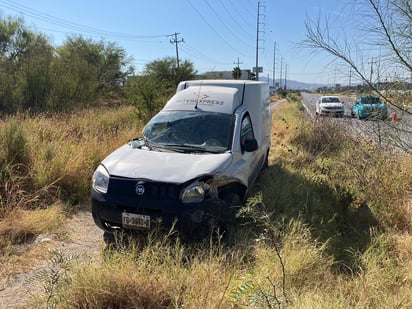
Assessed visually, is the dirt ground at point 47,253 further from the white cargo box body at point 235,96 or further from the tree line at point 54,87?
the tree line at point 54,87

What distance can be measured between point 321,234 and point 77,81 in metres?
19.1

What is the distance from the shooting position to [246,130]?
554 cm

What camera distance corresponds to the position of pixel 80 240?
14.7ft

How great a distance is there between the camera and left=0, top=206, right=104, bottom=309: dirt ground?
10.3ft

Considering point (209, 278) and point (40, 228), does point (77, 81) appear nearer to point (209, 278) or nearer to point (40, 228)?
point (40, 228)

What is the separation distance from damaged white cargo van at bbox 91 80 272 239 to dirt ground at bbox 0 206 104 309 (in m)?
0.48

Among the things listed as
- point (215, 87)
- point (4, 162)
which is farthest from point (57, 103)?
point (215, 87)

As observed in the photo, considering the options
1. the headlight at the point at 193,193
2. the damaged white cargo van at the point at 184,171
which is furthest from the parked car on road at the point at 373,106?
the headlight at the point at 193,193

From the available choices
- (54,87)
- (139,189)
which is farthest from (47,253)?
(54,87)

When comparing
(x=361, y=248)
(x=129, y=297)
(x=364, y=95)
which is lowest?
(x=361, y=248)

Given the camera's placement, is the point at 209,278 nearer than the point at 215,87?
Yes

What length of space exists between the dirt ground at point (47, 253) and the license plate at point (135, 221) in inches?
19.8

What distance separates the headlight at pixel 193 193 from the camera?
3725 mm

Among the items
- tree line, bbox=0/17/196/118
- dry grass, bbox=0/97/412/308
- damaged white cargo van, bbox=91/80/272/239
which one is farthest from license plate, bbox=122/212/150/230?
tree line, bbox=0/17/196/118
